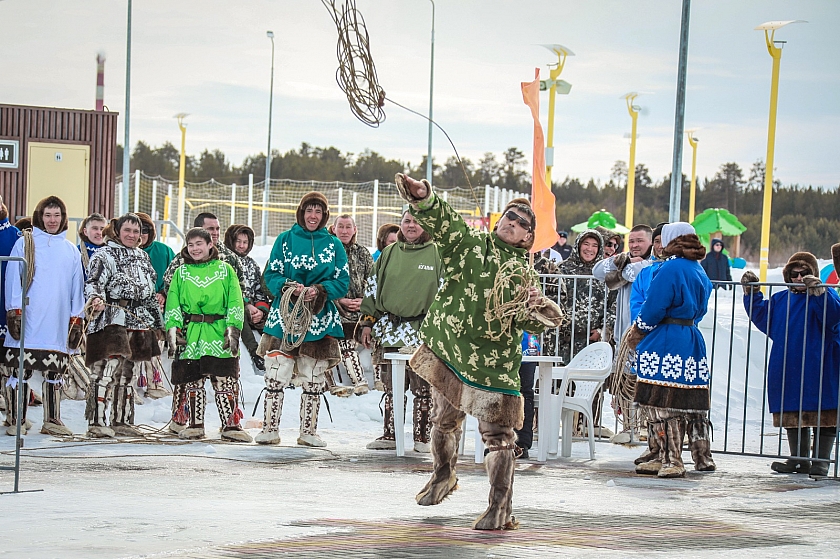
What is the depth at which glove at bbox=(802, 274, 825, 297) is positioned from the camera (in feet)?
28.4

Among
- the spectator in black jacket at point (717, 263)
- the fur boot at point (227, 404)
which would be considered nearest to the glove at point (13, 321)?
the fur boot at point (227, 404)

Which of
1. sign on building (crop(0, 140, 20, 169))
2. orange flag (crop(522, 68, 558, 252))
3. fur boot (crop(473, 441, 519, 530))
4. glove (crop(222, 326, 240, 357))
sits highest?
sign on building (crop(0, 140, 20, 169))

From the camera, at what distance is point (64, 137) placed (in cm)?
1980

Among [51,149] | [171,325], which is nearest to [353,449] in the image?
[171,325]

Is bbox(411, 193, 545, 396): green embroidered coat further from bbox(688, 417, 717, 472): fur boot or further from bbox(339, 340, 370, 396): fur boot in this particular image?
bbox(339, 340, 370, 396): fur boot

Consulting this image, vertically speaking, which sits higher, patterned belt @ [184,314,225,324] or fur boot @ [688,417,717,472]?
patterned belt @ [184,314,225,324]

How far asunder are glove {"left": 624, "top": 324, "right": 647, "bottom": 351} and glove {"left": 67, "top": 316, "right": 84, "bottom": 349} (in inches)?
183

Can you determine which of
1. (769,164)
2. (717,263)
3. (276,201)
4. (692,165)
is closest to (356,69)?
(717,263)

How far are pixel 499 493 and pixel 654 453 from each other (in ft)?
10.9

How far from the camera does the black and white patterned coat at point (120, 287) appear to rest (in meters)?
9.55

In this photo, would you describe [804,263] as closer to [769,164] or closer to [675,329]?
[675,329]

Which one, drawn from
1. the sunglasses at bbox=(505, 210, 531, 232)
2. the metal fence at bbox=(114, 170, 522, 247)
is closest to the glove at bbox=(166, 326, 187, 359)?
the sunglasses at bbox=(505, 210, 531, 232)

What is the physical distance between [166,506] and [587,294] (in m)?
5.77

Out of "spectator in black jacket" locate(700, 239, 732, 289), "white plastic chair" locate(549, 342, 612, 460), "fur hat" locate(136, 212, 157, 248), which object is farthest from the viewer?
"spectator in black jacket" locate(700, 239, 732, 289)
